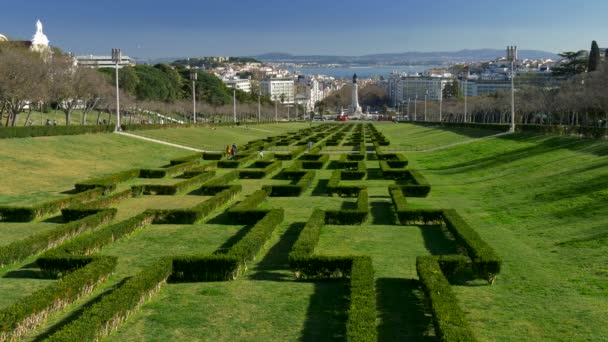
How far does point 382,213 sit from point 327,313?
9.57 m

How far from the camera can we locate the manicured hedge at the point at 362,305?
7.73 meters

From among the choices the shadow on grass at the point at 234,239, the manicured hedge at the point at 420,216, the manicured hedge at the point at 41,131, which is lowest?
the shadow on grass at the point at 234,239

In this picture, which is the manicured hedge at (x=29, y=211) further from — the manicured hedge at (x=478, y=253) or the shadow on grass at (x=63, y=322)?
the manicured hedge at (x=478, y=253)

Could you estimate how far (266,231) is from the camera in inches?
570

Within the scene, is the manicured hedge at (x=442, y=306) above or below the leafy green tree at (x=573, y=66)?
below

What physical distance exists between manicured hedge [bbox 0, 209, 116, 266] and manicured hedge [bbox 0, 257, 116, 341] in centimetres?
203

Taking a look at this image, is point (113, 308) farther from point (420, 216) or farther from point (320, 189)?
point (320, 189)

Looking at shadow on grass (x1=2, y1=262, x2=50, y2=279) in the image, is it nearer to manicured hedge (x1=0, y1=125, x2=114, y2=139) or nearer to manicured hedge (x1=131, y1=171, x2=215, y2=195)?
manicured hedge (x1=131, y1=171, x2=215, y2=195)

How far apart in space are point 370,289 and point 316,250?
4.35 m

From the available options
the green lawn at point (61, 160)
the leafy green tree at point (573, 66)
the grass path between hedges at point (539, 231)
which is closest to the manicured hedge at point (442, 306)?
the grass path between hedges at point (539, 231)

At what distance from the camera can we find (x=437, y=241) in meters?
15.0

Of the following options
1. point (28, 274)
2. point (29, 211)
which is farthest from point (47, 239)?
point (29, 211)

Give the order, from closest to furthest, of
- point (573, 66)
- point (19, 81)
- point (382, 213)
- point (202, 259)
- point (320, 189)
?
1. point (202, 259)
2. point (382, 213)
3. point (320, 189)
4. point (19, 81)
5. point (573, 66)

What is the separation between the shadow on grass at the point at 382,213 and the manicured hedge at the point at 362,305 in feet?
21.1
